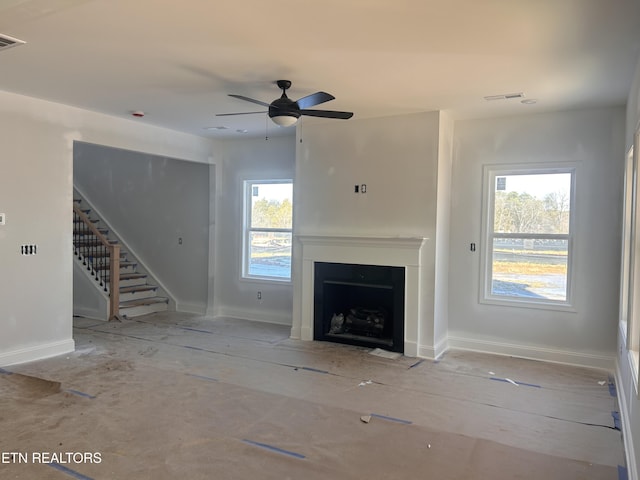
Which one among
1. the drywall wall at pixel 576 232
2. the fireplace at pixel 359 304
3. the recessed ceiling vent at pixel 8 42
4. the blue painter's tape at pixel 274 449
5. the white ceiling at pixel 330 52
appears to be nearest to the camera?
the white ceiling at pixel 330 52

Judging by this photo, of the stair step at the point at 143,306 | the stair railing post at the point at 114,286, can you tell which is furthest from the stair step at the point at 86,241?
the stair step at the point at 143,306

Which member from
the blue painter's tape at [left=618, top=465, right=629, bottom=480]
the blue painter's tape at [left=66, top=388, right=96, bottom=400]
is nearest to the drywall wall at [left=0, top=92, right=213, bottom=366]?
the blue painter's tape at [left=66, top=388, right=96, bottom=400]

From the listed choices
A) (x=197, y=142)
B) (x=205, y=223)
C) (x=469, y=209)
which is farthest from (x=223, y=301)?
(x=469, y=209)

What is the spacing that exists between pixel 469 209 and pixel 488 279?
32.8 inches

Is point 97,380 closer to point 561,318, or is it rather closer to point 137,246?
point 137,246

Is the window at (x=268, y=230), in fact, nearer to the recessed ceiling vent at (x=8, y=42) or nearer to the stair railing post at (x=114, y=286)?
the stair railing post at (x=114, y=286)

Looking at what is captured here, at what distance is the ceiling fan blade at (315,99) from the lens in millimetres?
3666

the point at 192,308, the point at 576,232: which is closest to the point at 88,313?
the point at 192,308

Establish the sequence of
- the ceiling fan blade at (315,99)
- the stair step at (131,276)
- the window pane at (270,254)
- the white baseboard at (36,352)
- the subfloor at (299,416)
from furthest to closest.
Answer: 1. the stair step at (131,276)
2. the window pane at (270,254)
3. the white baseboard at (36,352)
4. the ceiling fan blade at (315,99)
5. the subfloor at (299,416)

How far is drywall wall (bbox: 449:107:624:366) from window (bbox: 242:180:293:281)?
245cm

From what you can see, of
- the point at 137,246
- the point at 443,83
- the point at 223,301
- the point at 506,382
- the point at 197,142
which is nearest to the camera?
the point at 443,83

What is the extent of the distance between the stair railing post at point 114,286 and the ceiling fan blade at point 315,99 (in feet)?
14.6

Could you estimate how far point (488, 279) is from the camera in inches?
218

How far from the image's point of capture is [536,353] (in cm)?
523
